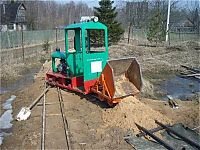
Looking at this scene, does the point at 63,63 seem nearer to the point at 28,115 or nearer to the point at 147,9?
the point at 28,115

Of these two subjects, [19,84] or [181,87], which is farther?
[19,84]

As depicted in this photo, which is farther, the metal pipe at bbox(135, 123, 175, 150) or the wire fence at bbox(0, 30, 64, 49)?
the wire fence at bbox(0, 30, 64, 49)

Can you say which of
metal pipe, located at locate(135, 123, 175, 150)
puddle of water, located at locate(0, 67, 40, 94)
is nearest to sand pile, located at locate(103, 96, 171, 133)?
metal pipe, located at locate(135, 123, 175, 150)

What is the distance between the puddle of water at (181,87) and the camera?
1373 centimetres

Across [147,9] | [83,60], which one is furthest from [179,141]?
[147,9]

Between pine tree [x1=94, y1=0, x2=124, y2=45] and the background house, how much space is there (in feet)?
117

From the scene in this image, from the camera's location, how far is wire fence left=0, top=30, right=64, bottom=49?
1330 inches

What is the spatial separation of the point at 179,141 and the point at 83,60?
470 cm

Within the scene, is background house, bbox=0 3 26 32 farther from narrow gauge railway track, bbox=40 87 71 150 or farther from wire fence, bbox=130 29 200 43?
narrow gauge railway track, bbox=40 87 71 150

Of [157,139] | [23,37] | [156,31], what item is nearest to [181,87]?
[157,139]

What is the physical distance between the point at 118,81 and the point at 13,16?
60.3 m

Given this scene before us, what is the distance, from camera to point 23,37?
37938 mm

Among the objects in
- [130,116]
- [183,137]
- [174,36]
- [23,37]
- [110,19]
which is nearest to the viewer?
[183,137]

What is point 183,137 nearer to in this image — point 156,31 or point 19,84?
point 19,84
